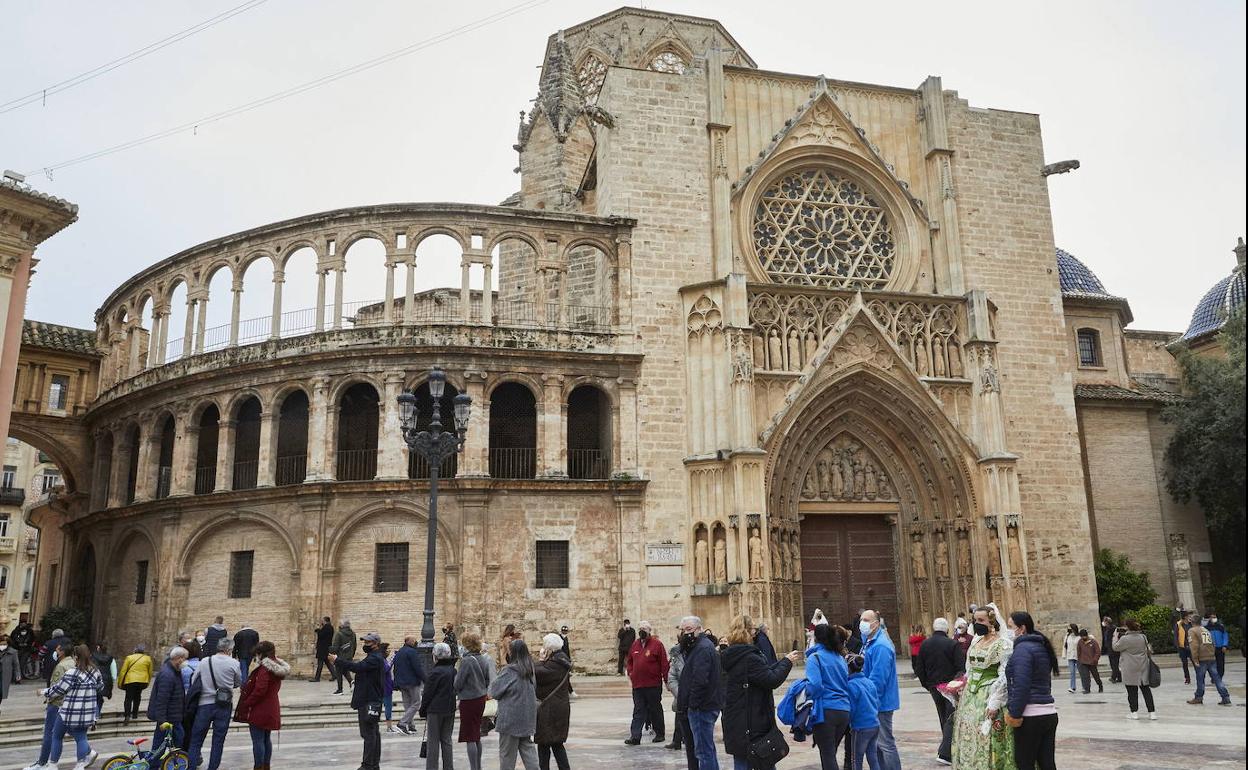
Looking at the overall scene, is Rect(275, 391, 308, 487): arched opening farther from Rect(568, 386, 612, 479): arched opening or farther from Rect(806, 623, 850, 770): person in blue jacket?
Rect(806, 623, 850, 770): person in blue jacket

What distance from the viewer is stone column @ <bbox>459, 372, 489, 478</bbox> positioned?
79.5 feet

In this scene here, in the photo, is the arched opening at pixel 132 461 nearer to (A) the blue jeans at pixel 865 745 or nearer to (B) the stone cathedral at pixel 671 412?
(B) the stone cathedral at pixel 671 412

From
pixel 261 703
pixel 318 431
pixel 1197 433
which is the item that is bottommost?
pixel 261 703

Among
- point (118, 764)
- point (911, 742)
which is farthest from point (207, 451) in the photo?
point (911, 742)

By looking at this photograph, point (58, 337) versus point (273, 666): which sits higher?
point (58, 337)

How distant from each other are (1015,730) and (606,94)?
74.0ft

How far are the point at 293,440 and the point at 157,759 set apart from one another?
57.3 ft

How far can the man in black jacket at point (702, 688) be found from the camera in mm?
9352

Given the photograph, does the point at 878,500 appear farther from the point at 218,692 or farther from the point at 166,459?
the point at 166,459

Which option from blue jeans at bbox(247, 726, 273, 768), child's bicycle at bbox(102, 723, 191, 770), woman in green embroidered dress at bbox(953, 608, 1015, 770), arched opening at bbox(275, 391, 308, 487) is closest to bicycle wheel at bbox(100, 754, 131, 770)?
child's bicycle at bbox(102, 723, 191, 770)

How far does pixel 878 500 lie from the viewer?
27.1 m

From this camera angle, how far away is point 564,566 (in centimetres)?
2433

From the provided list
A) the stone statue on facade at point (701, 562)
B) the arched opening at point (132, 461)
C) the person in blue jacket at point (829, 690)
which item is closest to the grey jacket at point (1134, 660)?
the person in blue jacket at point (829, 690)

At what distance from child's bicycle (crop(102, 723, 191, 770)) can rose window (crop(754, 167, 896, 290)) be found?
20301mm
